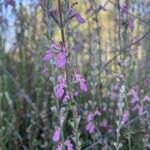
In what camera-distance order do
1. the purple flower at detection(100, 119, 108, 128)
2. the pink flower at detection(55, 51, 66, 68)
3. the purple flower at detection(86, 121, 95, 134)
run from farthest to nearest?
the purple flower at detection(100, 119, 108, 128), the purple flower at detection(86, 121, 95, 134), the pink flower at detection(55, 51, 66, 68)

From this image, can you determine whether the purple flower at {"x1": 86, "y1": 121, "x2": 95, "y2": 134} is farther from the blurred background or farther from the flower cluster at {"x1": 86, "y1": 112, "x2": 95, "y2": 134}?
the blurred background

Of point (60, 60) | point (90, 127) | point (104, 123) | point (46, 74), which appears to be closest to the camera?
point (60, 60)

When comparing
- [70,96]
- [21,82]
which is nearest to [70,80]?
[70,96]

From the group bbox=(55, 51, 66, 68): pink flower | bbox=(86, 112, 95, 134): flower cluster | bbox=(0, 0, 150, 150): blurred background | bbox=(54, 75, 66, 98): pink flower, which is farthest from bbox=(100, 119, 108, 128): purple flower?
bbox=(55, 51, 66, 68): pink flower

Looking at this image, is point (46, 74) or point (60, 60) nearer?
point (60, 60)

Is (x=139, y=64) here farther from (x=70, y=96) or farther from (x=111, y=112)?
(x=70, y=96)

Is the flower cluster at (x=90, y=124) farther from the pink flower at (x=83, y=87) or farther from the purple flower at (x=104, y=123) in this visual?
the pink flower at (x=83, y=87)

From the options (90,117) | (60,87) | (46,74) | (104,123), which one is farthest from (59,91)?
(46,74)

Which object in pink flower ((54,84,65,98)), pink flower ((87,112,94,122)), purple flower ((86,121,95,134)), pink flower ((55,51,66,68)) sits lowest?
purple flower ((86,121,95,134))

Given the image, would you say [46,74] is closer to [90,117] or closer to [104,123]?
[104,123]

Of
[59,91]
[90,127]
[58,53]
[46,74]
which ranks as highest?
[46,74]

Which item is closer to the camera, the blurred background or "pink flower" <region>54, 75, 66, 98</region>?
"pink flower" <region>54, 75, 66, 98</region>
